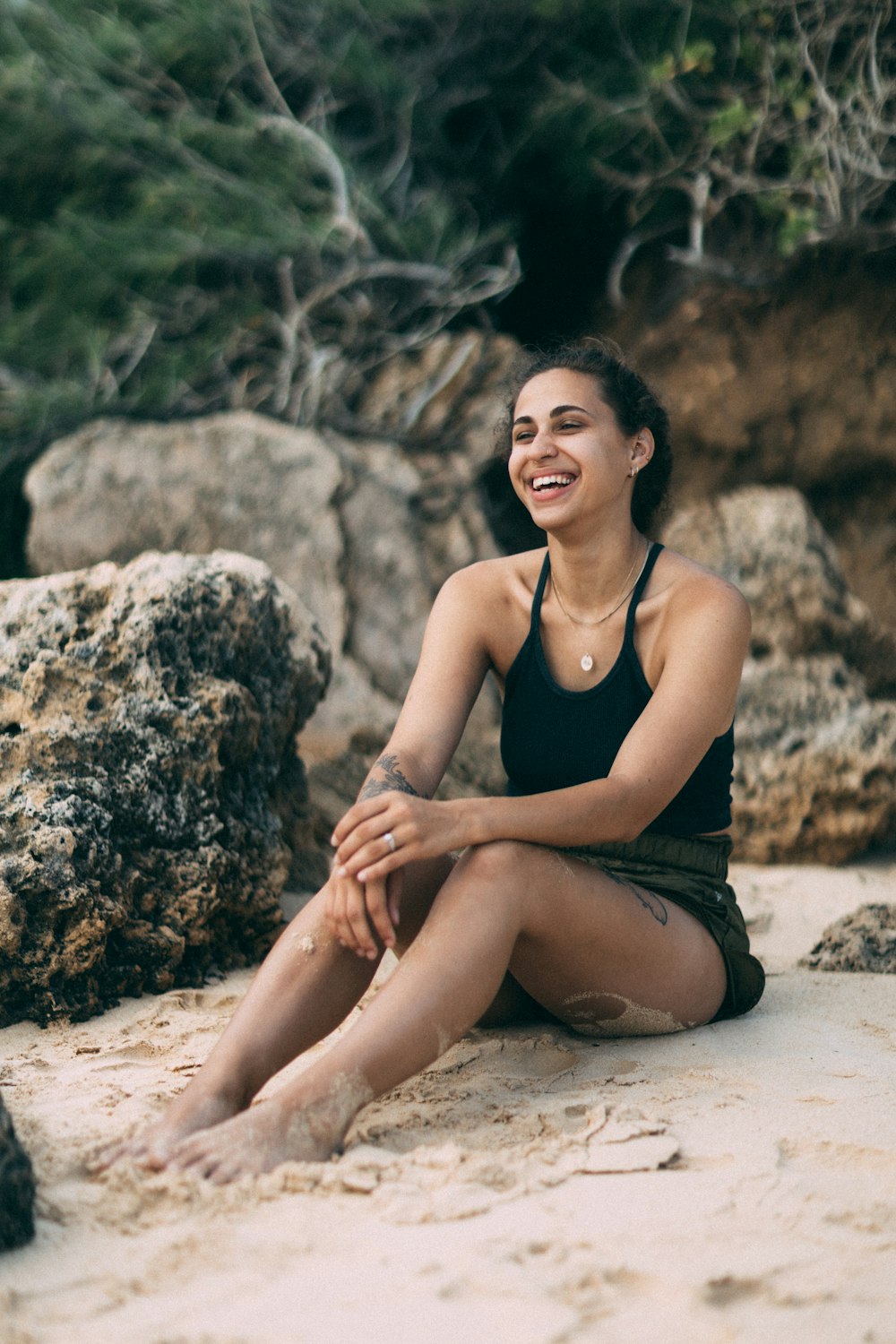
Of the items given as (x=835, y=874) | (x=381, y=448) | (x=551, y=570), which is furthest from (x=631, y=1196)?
(x=381, y=448)

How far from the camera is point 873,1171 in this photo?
2.01 meters

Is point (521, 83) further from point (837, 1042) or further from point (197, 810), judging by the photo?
point (837, 1042)

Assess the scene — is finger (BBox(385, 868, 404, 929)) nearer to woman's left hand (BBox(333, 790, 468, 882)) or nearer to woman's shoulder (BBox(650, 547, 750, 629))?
woman's left hand (BBox(333, 790, 468, 882))

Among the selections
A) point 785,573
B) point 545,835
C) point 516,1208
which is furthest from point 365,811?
point 785,573

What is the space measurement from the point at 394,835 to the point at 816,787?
279cm

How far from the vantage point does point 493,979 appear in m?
2.29

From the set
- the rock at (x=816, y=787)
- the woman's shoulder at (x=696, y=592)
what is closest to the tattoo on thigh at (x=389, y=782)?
the woman's shoulder at (x=696, y=592)

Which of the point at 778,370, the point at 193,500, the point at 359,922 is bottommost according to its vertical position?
the point at 359,922

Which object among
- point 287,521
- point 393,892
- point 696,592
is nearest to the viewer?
point 393,892

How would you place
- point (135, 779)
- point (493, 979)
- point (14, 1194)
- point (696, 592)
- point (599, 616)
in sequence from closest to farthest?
point (14, 1194), point (493, 979), point (696, 592), point (599, 616), point (135, 779)

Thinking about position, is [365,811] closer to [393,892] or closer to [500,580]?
[393,892]

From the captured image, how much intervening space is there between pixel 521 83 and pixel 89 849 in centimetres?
475

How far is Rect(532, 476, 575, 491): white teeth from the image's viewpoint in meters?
2.82

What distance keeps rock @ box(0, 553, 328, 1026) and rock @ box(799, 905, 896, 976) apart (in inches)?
58.8
